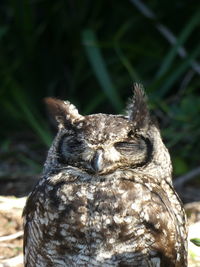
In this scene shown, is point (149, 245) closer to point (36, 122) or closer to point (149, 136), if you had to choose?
point (149, 136)

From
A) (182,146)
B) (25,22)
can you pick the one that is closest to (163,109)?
(182,146)

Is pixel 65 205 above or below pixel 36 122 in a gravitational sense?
below

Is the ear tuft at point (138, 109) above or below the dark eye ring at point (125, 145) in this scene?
above

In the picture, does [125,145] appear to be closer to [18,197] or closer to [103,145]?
[103,145]

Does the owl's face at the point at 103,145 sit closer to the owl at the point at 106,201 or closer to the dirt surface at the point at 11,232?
the owl at the point at 106,201

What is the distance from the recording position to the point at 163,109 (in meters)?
5.88

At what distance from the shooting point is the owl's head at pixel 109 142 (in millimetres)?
3289

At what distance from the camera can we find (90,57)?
20.3 feet

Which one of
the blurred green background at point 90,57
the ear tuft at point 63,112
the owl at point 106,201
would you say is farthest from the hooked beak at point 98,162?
the blurred green background at point 90,57

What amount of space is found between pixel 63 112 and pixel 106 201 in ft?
1.71

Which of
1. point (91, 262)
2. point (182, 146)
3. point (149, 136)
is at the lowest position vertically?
point (91, 262)

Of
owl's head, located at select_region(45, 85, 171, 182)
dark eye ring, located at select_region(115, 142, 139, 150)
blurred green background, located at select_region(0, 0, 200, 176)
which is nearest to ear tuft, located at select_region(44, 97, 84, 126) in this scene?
owl's head, located at select_region(45, 85, 171, 182)

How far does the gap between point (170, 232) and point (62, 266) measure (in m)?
0.52

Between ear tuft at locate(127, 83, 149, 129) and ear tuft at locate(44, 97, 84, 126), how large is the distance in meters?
0.25
